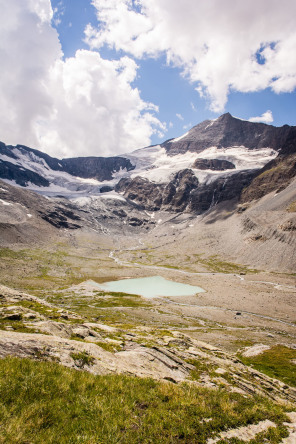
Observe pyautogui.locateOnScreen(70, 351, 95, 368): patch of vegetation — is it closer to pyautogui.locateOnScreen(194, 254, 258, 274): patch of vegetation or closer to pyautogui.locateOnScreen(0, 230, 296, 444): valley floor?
pyautogui.locateOnScreen(0, 230, 296, 444): valley floor

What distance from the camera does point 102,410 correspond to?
269 inches

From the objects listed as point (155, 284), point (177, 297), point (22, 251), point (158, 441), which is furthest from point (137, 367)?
point (22, 251)

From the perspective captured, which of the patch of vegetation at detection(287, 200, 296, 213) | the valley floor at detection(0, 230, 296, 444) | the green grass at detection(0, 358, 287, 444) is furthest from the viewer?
the patch of vegetation at detection(287, 200, 296, 213)

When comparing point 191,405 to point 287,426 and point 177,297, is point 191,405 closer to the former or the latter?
point 287,426

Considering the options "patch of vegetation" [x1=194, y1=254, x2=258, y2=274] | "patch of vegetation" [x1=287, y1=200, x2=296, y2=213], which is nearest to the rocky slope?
"patch of vegetation" [x1=194, y1=254, x2=258, y2=274]

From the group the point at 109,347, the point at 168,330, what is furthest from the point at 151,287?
the point at 109,347

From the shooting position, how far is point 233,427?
786cm

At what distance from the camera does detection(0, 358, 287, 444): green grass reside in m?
5.68

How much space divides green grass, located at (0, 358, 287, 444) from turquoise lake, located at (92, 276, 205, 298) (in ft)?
310

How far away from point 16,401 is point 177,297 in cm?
9511

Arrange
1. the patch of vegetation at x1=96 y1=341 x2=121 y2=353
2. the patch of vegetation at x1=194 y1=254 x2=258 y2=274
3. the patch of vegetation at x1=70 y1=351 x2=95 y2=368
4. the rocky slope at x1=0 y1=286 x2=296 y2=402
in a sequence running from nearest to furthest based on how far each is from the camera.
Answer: the rocky slope at x1=0 y1=286 x2=296 y2=402, the patch of vegetation at x1=70 y1=351 x2=95 y2=368, the patch of vegetation at x1=96 y1=341 x2=121 y2=353, the patch of vegetation at x1=194 y1=254 x2=258 y2=274

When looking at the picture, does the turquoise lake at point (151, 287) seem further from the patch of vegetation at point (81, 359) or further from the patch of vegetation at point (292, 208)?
the patch of vegetation at point (292, 208)

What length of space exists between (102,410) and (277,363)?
39823 mm

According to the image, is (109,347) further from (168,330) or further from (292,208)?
(292,208)
